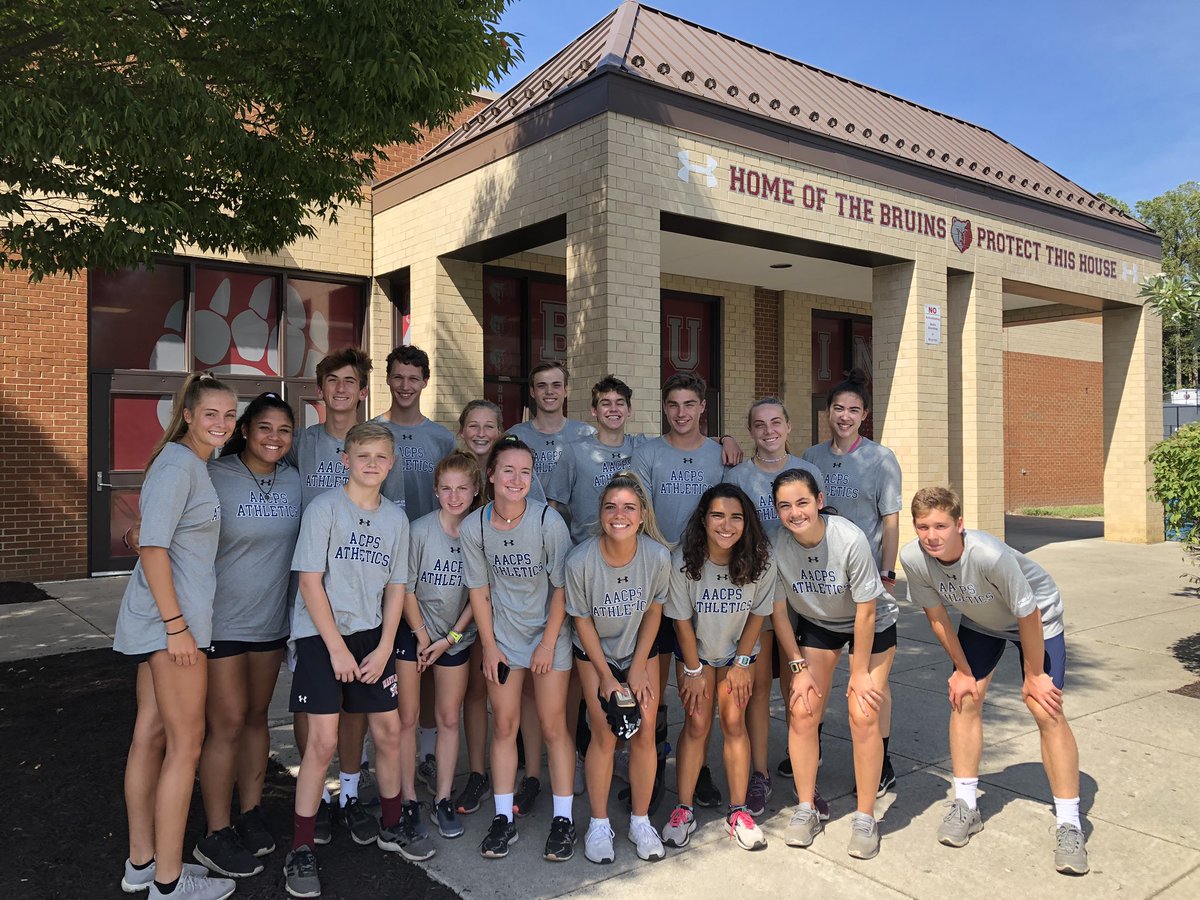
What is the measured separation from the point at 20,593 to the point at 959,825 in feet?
30.7

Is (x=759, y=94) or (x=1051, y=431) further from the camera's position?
(x=1051, y=431)

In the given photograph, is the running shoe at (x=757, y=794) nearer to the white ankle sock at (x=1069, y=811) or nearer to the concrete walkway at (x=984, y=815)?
the concrete walkway at (x=984, y=815)

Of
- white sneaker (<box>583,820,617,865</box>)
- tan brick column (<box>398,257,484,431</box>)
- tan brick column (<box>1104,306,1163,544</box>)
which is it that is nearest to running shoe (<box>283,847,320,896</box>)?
white sneaker (<box>583,820,617,865</box>)

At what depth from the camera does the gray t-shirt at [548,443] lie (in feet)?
15.0

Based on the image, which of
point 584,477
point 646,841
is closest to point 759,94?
point 584,477

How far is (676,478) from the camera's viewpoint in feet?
14.2

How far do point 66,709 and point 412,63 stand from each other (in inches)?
180

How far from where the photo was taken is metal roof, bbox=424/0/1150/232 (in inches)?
350

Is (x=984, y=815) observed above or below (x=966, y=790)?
below

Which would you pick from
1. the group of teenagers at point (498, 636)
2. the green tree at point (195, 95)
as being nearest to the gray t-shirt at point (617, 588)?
the group of teenagers at point (498, 636)

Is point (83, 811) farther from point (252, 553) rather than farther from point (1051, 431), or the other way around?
point (1051, 431)

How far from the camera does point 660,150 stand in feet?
27.2

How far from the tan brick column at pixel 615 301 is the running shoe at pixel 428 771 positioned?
408 cm

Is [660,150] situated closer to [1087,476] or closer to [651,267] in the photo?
[651,267]
